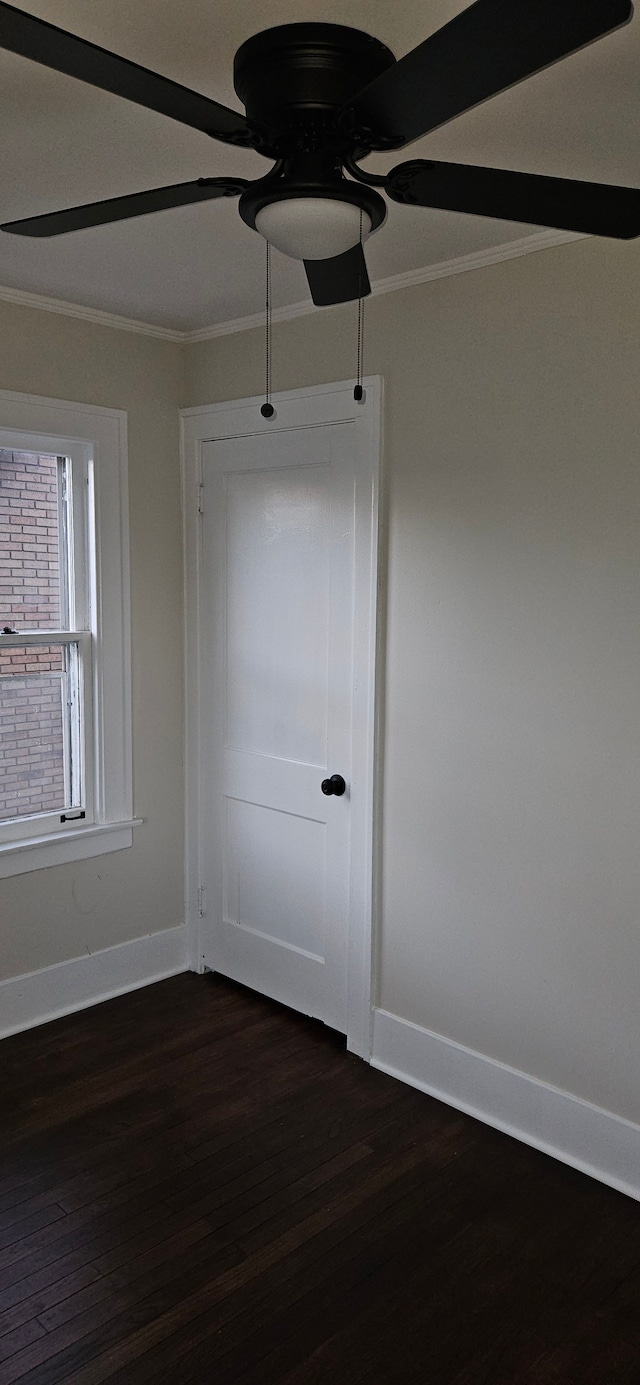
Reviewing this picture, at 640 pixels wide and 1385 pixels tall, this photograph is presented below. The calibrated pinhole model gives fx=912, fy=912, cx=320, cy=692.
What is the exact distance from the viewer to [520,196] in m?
1.37

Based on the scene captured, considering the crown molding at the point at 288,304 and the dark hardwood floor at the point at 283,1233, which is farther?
the crown molding at the point at 288,304

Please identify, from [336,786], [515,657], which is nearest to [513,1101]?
[336,786]

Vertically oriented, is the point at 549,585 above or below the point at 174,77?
below

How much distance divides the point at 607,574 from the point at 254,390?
1.52 metres

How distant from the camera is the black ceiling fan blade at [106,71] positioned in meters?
0.98

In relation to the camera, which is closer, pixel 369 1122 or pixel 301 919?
pixel 369 1122

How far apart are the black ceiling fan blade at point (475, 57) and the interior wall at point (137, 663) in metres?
2.14

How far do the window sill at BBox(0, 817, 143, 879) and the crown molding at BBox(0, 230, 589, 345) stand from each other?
1776 mm

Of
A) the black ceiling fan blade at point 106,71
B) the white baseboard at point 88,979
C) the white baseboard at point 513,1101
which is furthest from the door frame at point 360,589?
the black ceiling fan blade at point 106,71

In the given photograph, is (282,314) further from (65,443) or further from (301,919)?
(301,919)

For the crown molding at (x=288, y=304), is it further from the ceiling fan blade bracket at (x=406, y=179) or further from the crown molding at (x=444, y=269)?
the ceiling fan blade bracket at (x=406, y=179)

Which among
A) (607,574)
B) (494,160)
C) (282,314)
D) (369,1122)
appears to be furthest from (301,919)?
(494,160)

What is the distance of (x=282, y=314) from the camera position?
3033 mm

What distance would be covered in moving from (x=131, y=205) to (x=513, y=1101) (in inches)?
94.8
